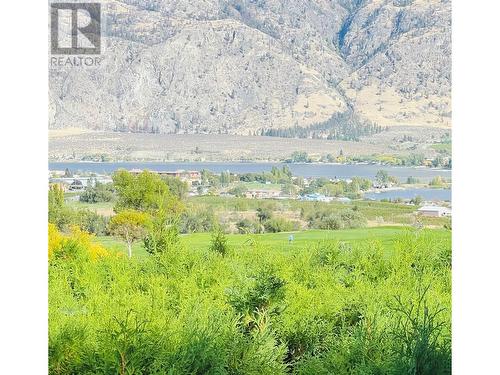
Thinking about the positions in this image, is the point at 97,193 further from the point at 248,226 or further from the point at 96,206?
the point at 248,226

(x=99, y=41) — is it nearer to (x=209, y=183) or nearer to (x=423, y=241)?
(x=209, y=183)

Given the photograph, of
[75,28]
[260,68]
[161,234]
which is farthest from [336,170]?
[75,28]

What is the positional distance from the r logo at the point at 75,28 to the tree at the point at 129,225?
1.13 m

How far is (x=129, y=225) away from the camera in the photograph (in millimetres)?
4781

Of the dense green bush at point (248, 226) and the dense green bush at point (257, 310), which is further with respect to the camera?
the dense green bush at point (248, 226)

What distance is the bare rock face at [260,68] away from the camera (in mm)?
4793

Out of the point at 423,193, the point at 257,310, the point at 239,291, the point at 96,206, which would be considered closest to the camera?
the point at 257,310

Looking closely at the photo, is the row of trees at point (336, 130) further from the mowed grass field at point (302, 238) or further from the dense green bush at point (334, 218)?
the mowed grass field at point (302, 238)

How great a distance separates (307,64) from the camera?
485 cm

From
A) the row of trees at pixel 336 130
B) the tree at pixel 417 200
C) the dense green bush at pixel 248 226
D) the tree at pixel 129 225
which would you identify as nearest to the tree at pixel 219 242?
the dense green bush at pixel 248 226

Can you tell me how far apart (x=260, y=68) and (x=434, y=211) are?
4.85ft

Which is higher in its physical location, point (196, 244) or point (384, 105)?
point (384, 105)
